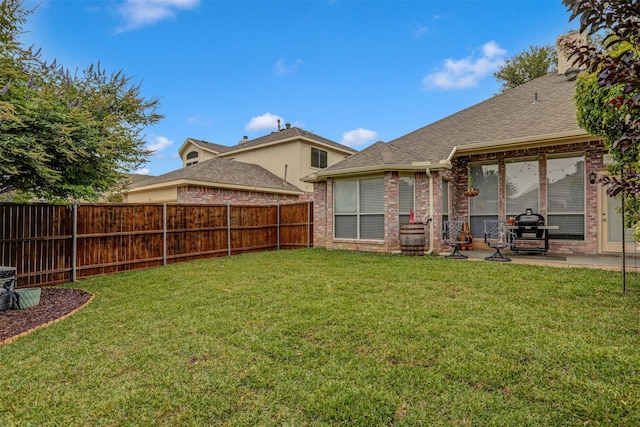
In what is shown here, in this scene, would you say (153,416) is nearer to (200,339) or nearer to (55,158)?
(200,339)

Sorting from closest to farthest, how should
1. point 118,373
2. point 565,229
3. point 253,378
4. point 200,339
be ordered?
point 253,378, point 118,373, point 200,339, point 565,229

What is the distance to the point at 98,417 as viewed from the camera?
7.34 ft

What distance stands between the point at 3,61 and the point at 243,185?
35.0 feet

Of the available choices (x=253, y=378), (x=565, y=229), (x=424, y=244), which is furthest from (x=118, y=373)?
(x=565, y=229)

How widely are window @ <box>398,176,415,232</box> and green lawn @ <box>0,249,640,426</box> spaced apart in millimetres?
4326

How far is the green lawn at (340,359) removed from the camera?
87.0 inches

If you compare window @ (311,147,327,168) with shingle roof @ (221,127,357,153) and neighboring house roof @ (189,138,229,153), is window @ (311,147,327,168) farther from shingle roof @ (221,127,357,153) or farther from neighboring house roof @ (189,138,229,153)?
neighboring house roof @ (189,138,229,153)

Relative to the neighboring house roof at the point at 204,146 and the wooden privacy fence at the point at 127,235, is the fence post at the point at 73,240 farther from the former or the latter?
the neighboring house roof at the point at 204,146

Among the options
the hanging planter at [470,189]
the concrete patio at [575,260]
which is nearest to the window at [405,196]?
the concrete patio at [575,260]

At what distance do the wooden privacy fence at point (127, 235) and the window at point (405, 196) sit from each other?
3.49 metres

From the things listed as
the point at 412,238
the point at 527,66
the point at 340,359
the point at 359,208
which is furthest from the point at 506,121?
the point at 527,66

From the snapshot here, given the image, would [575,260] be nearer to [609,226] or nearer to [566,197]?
[609,226]

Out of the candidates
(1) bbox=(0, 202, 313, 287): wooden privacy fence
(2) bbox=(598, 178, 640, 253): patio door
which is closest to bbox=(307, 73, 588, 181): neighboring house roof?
(2) bbox=(598, 178, 640, 253): patio door

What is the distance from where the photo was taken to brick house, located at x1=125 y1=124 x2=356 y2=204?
14.1 metres
